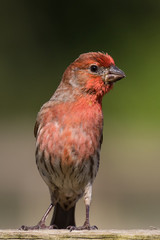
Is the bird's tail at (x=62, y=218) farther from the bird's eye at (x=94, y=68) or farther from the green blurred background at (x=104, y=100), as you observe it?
the green blurred background at (x=104, y=100)

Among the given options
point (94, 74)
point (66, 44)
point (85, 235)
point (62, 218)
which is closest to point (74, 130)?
point (94, 74)

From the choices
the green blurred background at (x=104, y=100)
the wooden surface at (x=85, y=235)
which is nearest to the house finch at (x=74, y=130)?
the wooden surface at (x=85, y=235)

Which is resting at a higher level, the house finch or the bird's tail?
the house finch

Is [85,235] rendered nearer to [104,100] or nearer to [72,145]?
[72,145]

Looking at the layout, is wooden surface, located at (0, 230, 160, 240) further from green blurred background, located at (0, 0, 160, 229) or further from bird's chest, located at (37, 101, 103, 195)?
green blurred background, located at (0, 0, 160, 229)

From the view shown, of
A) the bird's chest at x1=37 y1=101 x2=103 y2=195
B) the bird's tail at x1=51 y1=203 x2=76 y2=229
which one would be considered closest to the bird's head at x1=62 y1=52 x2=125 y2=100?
the bird's chest at x1=37 y1=101 x2=103 y2=195
